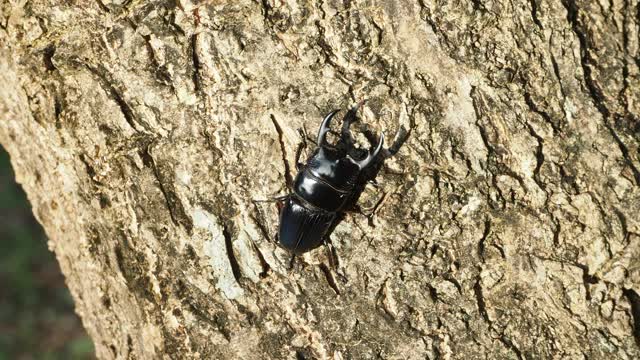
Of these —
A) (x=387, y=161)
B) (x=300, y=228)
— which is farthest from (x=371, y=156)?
(x=300, y=228)

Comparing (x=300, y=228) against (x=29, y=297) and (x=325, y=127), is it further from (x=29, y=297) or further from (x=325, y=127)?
(x=29, y=297)

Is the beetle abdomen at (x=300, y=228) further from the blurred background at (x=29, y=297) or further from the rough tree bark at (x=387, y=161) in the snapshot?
the blurred background at (x=29, y=297)

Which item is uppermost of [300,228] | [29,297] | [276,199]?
[29,297]

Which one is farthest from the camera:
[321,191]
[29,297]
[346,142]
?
[29,297]

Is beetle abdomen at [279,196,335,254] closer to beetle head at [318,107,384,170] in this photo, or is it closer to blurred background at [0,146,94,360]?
beetle head at [318,107,384,170]

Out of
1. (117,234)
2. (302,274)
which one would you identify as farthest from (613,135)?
(117,234)

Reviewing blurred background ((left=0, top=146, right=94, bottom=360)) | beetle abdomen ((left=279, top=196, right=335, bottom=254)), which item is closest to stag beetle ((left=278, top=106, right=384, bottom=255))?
beetle abdomen ((left=279, top=196, right=335, bottom=254))

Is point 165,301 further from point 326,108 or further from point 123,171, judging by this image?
point 326,108

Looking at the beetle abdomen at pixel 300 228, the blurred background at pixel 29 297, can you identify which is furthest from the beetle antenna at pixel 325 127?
the blurred background at pixel 29 297
